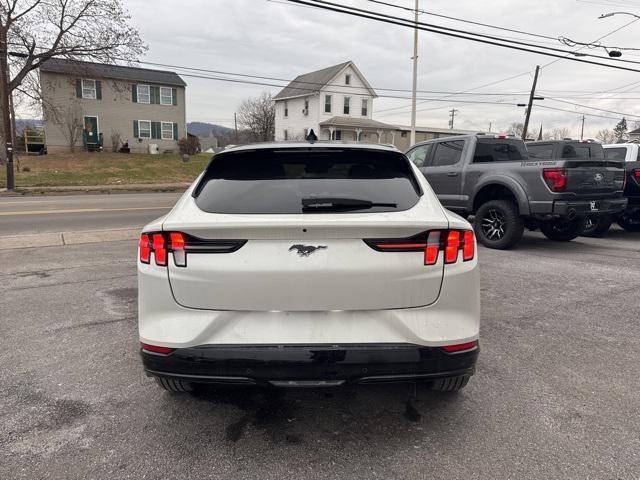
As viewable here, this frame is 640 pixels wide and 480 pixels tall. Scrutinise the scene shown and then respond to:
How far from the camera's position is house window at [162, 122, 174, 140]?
3722 cm

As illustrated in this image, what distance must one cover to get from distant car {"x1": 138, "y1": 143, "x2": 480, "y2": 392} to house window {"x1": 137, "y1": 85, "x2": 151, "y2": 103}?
A: 3740 cm

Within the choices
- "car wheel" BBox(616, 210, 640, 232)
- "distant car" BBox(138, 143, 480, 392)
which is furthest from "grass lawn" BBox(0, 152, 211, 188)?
"distant car" BBox(138, 143, 480, 392)

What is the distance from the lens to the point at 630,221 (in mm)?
10477

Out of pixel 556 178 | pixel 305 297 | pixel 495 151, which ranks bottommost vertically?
pixel 305 297

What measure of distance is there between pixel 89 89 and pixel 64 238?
2983 centimetres

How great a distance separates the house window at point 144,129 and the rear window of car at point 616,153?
32.9 metres

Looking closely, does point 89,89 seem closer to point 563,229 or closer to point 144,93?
point 144,93

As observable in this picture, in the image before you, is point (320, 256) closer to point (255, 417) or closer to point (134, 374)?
point (255, 417)

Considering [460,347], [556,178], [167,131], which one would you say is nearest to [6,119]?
[167,131]

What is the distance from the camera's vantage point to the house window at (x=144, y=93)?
1416 inches

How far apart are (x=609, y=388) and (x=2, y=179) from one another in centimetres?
2670

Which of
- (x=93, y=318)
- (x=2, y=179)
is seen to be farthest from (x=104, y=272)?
(x=2, y=179)

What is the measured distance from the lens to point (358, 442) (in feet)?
8.77

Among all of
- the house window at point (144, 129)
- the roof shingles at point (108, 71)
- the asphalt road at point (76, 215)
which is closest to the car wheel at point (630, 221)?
the asphalt road at point (76, 215)
